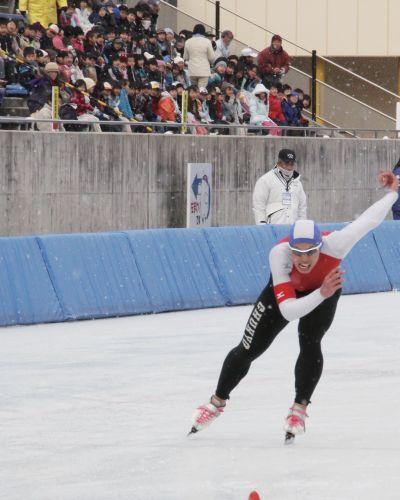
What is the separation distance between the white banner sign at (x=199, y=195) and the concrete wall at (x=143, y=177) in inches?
7.0

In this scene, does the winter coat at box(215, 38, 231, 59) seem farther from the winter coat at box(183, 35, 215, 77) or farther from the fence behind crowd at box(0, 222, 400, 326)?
the fence behind crowd at box(0, 222, 400, 326)

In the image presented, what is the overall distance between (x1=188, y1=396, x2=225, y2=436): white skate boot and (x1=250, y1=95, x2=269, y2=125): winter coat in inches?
635

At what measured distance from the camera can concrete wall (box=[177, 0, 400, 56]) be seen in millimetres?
35812

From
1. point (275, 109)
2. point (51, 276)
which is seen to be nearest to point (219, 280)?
point (51, 276)

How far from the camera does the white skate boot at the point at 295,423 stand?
28.0 ft

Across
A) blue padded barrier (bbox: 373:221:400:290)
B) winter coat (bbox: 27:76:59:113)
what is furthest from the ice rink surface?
winter coat (bbox: 27:76:59:113)

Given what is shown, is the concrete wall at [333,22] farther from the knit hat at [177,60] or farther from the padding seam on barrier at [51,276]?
the padding seam on barrier at [51,276]

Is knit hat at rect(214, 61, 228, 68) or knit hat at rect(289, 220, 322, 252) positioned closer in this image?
knit hat at rect(289, 220, 322, 252)

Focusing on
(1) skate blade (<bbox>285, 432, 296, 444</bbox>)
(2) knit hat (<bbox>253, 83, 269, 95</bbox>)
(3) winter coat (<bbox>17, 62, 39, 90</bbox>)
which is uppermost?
(3) winter coat (<bbox>17, 62, 39, 90</bbox>)

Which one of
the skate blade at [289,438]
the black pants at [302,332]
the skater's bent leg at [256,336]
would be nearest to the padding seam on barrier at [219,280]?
the skater's bent leg at [256,336]

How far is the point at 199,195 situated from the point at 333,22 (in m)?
14.9

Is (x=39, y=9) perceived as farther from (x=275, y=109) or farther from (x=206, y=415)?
(x=206, y=415)

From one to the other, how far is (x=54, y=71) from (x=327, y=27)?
1763 cm

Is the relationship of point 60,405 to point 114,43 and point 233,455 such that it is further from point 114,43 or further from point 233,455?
point 114,43
